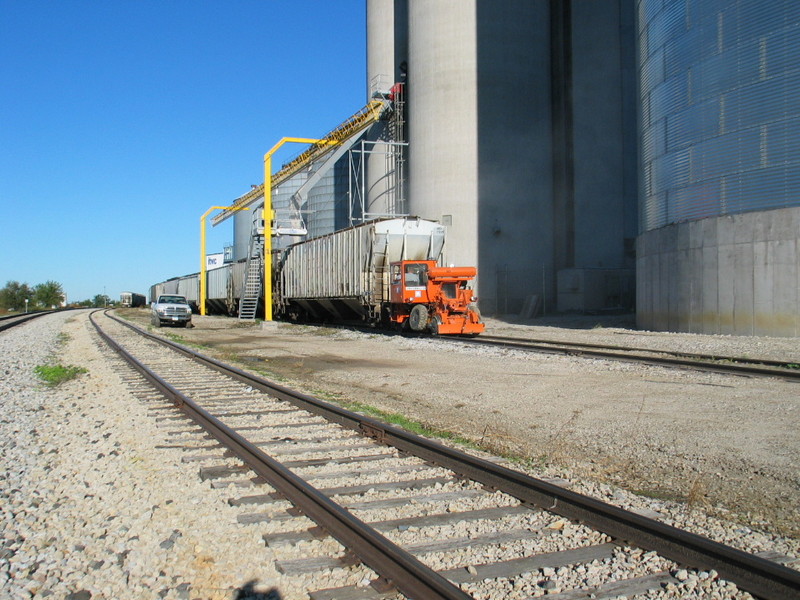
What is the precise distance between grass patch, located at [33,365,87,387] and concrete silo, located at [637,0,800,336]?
17.7m

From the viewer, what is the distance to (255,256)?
38062mm

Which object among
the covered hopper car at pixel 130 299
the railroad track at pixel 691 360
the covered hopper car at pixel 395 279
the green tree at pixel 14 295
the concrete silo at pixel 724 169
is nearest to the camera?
the railroad track at pixel 691 360

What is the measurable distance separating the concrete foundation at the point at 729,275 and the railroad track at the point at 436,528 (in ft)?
52.9

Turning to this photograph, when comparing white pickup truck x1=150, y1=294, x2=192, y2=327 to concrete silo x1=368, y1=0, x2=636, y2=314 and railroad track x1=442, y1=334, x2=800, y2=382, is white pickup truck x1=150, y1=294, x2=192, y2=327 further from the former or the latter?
railroad track x1=442, y1=334, x2=800, y2=382

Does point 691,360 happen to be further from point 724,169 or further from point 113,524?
point 113,524

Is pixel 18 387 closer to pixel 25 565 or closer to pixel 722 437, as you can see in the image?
pixel 25 565

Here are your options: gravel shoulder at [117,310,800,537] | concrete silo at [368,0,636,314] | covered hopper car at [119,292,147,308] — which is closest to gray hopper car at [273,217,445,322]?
gravel shoulder at [117,310,800,537]

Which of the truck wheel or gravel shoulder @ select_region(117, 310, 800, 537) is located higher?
the truck wheel

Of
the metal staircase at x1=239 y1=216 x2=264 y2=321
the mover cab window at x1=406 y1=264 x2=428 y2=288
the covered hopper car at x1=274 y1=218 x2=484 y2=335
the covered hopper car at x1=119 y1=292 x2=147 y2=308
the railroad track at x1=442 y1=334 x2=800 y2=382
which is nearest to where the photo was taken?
the railroad track at x1=442 y1=334 x2=800 y2=382

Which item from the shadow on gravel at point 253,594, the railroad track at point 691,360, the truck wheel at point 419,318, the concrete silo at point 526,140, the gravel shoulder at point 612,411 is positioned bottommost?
the shadow on gravel at point 253,594

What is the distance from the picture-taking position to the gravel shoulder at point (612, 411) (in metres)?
5.59

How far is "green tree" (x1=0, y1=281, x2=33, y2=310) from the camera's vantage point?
4648 inches

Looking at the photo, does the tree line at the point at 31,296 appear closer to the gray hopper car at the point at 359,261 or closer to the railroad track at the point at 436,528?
the gray hopper car at the point at 359,261

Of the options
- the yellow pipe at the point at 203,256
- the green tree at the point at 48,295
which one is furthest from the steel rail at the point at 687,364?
the green tree at the point at 48,295
